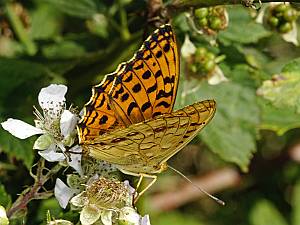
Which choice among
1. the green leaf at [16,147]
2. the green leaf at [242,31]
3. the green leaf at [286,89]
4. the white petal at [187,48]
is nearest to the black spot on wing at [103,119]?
the green leaf at [16,147]

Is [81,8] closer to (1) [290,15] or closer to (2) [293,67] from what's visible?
(1) [290,15]

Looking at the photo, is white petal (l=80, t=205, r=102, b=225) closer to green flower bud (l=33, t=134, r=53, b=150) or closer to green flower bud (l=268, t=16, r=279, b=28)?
green flower bud (l=33, t=134, r=53, b=150)

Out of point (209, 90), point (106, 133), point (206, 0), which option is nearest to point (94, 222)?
point (106, 133)

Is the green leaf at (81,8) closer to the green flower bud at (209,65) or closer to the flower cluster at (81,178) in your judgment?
the green flower bud at (209,65)

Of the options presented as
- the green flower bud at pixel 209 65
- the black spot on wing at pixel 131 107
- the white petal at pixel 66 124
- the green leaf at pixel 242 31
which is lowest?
the green leaf at pixel 242 31

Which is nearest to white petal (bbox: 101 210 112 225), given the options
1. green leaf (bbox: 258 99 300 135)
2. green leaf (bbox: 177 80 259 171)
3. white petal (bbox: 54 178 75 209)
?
white petal (bbox: 54 178 75 209)

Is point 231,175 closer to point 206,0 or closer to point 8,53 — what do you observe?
point 8,53
